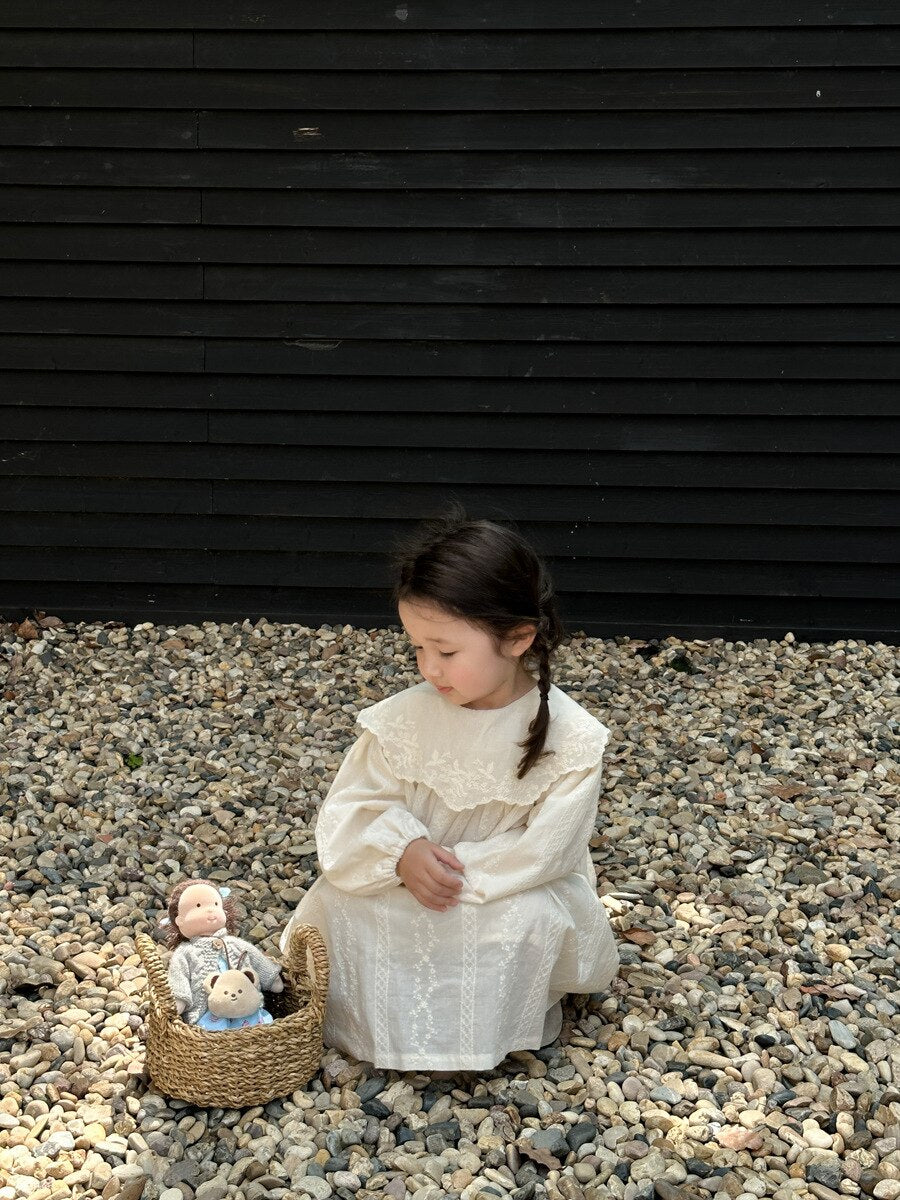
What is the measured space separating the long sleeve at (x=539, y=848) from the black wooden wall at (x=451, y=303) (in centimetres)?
221

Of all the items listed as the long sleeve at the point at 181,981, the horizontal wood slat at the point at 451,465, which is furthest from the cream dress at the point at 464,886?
the horizontal wood slat at the point at 451,465

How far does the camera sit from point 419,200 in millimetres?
4113

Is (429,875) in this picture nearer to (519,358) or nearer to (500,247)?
(519,358)

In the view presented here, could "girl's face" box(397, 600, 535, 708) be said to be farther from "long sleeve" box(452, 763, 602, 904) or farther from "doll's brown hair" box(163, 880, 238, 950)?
"doll's brown hair" box(163, 880, 238, 950)

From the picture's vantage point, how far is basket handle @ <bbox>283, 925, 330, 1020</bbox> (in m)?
2.16

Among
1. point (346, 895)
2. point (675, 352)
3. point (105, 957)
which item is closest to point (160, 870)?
point (105, 957)

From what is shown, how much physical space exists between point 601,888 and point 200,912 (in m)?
1.01

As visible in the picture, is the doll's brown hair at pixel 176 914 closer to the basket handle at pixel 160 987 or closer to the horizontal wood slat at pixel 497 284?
the basket handle at pixel 160 987

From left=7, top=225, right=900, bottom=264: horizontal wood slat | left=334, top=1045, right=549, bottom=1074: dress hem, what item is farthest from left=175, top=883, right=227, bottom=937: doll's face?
left=7, top=225, right=900, bottom=264: horizontal wood slat

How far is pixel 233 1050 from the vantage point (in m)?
2.10

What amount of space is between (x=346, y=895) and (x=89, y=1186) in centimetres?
61

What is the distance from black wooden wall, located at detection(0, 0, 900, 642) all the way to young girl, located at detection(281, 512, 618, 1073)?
2.07 metres

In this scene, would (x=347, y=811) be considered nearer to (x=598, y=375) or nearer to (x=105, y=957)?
(x=105, y=957)

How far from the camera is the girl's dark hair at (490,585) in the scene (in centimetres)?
212
